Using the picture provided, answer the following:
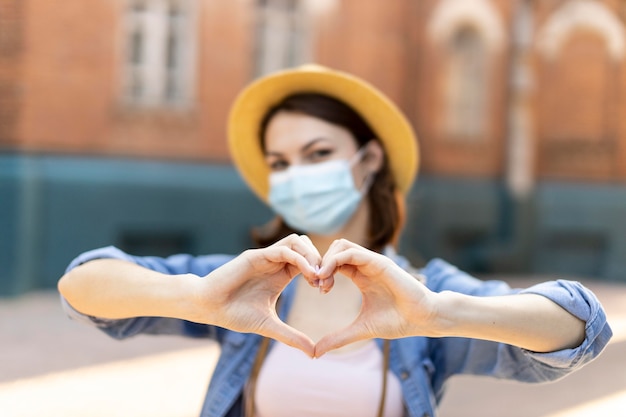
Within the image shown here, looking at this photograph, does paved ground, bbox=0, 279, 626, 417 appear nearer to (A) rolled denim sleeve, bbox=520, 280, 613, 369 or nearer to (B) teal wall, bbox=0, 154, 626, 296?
(B) teal wall, bbox=0, 154, 626, 296

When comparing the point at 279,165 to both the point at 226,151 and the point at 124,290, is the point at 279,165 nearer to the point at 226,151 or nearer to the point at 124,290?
the point at 124,290

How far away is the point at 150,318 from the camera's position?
2135 mm

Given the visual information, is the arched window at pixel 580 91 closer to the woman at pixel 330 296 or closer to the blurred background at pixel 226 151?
the blurred background at pixel 226 151

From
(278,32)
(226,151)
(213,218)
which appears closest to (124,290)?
(213,218)

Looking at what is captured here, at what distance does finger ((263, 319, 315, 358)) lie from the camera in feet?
5.38

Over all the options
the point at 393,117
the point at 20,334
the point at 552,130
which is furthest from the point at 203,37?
the point at 393,117

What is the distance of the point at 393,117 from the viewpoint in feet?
8.69

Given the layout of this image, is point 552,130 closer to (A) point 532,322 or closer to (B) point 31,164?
(B) point 31,164

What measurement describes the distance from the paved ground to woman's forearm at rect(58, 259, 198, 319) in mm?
2649

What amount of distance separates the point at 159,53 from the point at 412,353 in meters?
8.71

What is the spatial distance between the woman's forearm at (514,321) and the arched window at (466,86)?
10.7 metres

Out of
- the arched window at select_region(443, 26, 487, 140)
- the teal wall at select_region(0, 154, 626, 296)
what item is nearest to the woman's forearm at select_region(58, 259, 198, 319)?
the teal wall at select_region(0, 154, 626, 296)

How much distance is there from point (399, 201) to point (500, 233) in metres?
9.96

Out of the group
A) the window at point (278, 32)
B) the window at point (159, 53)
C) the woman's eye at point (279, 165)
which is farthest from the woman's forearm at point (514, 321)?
the window at point (278, 32)
